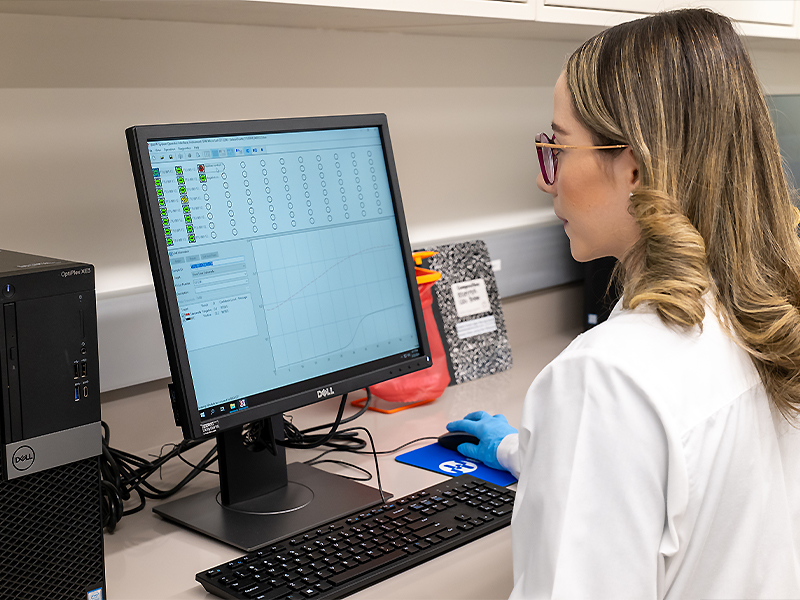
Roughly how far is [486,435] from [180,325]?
50cm

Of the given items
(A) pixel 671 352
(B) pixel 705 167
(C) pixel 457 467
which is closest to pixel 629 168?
(B) pixel 705 167

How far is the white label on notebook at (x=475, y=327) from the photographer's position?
1.68m

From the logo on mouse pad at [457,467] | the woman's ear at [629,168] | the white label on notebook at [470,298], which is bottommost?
the logo on mouse pad at [457,467]

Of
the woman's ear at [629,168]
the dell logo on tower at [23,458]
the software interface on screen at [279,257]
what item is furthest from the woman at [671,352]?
the dell logo on tower at [23,458]

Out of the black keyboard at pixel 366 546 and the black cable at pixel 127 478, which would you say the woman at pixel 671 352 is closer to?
the black keyboard at pixel 366 546

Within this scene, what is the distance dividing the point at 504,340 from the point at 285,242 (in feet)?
Answer: 2.65

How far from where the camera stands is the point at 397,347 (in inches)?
46.7

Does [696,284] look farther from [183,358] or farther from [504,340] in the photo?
[504,340]

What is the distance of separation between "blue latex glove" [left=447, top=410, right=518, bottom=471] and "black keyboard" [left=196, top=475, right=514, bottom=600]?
9 centimetres

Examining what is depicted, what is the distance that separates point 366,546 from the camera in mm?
931

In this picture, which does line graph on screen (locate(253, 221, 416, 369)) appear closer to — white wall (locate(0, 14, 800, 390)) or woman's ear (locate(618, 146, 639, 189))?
white wall (locate(0, 14, 800, 390))

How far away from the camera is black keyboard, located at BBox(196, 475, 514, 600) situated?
852mm

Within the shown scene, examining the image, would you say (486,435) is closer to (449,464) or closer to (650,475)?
(449,464)

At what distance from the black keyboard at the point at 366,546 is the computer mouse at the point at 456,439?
0.14 metres
